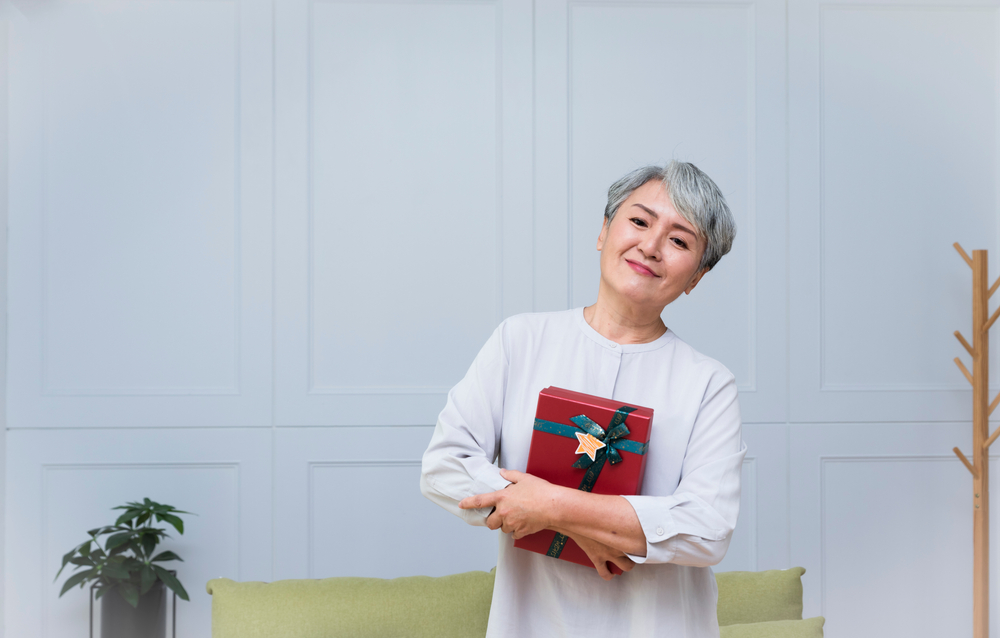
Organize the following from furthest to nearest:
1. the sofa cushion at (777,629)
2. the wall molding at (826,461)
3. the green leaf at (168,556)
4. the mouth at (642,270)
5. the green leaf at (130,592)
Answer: the wall molding at (826,461)
the green leaf at (168,556)
the green leaf at (130,592)
the sofa cushion at (777,629)
the mouth at (642,270)

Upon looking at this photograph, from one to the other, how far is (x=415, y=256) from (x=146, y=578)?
134 cm

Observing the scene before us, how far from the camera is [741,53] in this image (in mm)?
2375

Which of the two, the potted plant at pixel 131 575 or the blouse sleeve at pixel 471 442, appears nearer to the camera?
the blouse sleeve at pixel 471 442

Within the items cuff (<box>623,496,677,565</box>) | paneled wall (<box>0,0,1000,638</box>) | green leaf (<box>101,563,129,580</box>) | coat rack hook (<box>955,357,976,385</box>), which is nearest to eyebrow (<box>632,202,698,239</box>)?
cuff (<box>623,496,677,565</box>)

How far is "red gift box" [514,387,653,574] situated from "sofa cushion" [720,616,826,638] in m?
0.76

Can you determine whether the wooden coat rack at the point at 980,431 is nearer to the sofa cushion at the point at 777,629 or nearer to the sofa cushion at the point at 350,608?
the sofa cushion at the point at 777,629

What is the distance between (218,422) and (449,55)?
1531 mm

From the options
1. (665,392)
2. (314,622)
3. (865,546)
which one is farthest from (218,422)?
(865,546)

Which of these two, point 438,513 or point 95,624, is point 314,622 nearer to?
point 438,513

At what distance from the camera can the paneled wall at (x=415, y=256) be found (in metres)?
2.28

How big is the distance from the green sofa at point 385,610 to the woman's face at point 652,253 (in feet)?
3.11

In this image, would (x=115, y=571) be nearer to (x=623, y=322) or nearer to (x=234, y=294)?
(x=234, y=294)

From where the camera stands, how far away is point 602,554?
0.95 meters

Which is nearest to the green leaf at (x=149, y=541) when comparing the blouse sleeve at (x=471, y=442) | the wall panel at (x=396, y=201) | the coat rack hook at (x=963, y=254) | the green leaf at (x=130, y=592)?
the green leaf at (x=130, y=592)
